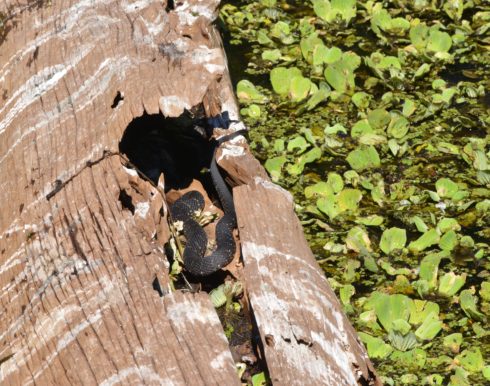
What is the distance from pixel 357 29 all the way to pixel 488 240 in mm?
2152

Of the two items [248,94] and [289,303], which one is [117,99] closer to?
[289,303]

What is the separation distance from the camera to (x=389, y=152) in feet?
14.8

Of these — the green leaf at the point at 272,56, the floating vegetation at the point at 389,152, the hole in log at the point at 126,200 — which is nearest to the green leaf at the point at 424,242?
the floating vegetation at the point at 389,152

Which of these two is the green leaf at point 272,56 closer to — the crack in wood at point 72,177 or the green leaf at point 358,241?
the green leaf at point 358,241

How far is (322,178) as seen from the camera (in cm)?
440

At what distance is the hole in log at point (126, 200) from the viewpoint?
2988mm

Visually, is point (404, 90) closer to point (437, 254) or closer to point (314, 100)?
point (314, 100)

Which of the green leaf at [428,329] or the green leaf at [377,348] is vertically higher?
the green leaf at [377,348]

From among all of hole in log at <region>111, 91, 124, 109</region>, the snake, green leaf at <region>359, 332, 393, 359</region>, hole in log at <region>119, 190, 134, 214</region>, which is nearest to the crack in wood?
hole in log at <region>119, 190, 134, 214</region>

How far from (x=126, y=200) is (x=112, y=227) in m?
0.18

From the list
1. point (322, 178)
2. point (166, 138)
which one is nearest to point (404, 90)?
point (322, 178)

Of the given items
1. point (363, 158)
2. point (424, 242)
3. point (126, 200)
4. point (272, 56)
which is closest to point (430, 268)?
point (424, 242)

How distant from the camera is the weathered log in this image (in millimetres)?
2551

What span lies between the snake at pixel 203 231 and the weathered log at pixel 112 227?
0.68 ft
